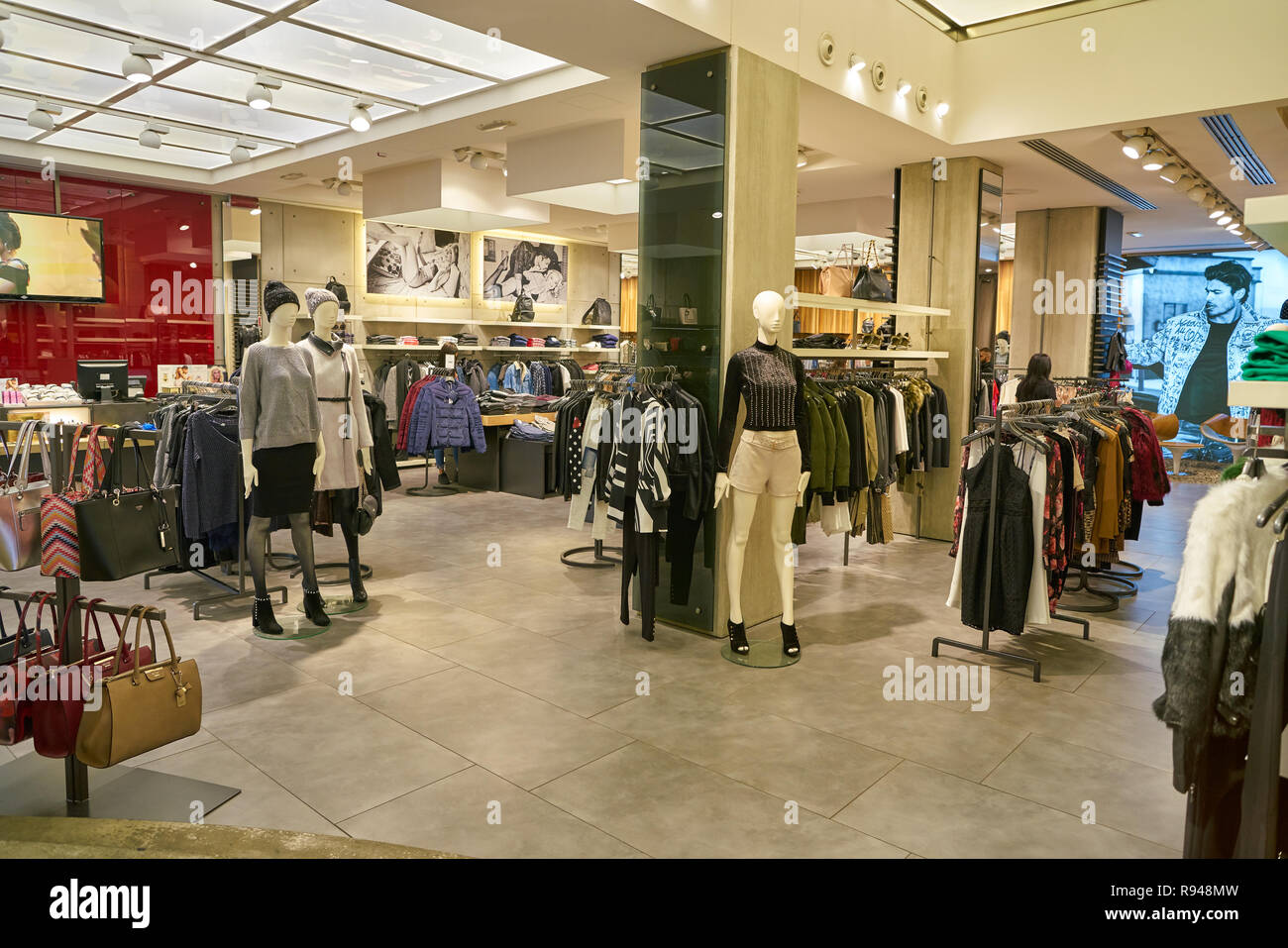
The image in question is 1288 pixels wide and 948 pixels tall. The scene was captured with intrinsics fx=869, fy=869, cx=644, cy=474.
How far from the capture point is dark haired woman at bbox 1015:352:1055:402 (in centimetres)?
663

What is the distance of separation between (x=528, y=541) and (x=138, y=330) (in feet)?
20.8

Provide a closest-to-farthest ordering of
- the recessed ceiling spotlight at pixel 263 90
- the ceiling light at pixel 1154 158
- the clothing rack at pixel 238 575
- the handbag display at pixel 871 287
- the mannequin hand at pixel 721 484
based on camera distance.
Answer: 1. the mannequin hand at pixel 721 484
2. the clothing rack at pixel 238 575
3. the recessed ceiling spotlight at pixel 263 90
4. the handbag display at pixel 871 287
5. the ceiling light at pixel 1154 158

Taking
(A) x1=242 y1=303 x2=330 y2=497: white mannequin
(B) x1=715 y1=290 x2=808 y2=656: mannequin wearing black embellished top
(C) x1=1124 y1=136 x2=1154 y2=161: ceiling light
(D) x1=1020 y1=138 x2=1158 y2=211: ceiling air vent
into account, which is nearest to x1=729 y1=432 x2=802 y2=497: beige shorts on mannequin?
(B) x1=715 y1=290 x2=808 y2=656: mannequin wearing black embellished top

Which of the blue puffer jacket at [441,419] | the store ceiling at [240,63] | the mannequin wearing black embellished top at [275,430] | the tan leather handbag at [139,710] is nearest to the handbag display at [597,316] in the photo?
the blue puffer jacket at [441,419]

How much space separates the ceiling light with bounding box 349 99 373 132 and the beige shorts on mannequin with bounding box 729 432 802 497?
4510mm

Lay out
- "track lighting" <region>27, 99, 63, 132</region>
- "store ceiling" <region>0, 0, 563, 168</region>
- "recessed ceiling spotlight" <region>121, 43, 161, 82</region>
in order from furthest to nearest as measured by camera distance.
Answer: "track lighting" <region>27, 99, 63, 132</region> < "recessed ceiling spotlight" <region>121, 43, 161, 82</region> < "store ceiling" <region>0, 0, 563, 168</region>

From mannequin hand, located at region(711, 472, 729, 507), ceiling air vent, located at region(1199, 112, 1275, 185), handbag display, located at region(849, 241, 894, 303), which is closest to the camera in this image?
mannequin hand, located at region(711, 472, 729, 507)

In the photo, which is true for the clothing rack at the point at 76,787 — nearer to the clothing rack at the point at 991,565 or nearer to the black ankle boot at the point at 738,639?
the black ankle boot at the point at 738,639

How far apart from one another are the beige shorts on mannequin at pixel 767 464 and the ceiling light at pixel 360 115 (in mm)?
4510

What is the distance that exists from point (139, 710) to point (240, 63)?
550 centimetres

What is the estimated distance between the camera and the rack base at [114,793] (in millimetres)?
2896

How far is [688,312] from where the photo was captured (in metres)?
4.87

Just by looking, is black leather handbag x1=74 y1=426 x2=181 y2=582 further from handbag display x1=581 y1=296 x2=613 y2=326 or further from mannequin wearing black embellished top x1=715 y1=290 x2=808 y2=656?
handbag display x1=581 y1=296 x2=613 y2=326

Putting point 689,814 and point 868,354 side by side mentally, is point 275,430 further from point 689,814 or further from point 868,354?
point 868,354
